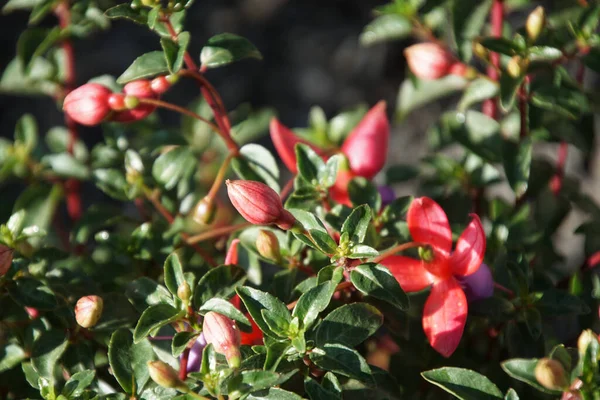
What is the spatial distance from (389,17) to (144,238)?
1.79 feet

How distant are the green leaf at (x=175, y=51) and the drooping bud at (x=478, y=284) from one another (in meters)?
0.41

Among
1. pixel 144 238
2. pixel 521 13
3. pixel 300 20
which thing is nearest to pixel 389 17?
pixel 144 238

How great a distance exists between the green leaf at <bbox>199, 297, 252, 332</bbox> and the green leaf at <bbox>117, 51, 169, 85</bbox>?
0.28 meters

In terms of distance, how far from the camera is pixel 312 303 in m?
0.79

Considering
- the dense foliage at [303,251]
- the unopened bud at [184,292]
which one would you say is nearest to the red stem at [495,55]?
the dense foliage at [303,251]

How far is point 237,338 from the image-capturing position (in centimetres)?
76

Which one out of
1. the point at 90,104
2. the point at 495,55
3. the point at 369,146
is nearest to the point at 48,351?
the point at 90,104

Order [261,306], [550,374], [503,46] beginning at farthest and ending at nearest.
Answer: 1. [503,46]
2. [261,306]
3. [550,374]

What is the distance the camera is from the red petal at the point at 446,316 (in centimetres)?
86

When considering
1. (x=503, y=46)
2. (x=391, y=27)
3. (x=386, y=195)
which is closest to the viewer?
(x=503, y=46)

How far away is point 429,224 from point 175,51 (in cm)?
35

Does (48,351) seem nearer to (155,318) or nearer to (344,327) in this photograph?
(155,318)

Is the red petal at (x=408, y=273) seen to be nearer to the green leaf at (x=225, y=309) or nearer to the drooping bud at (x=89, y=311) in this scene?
the green leaf at (x=225, y=309)

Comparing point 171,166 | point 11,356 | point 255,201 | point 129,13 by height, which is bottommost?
point 11,356
